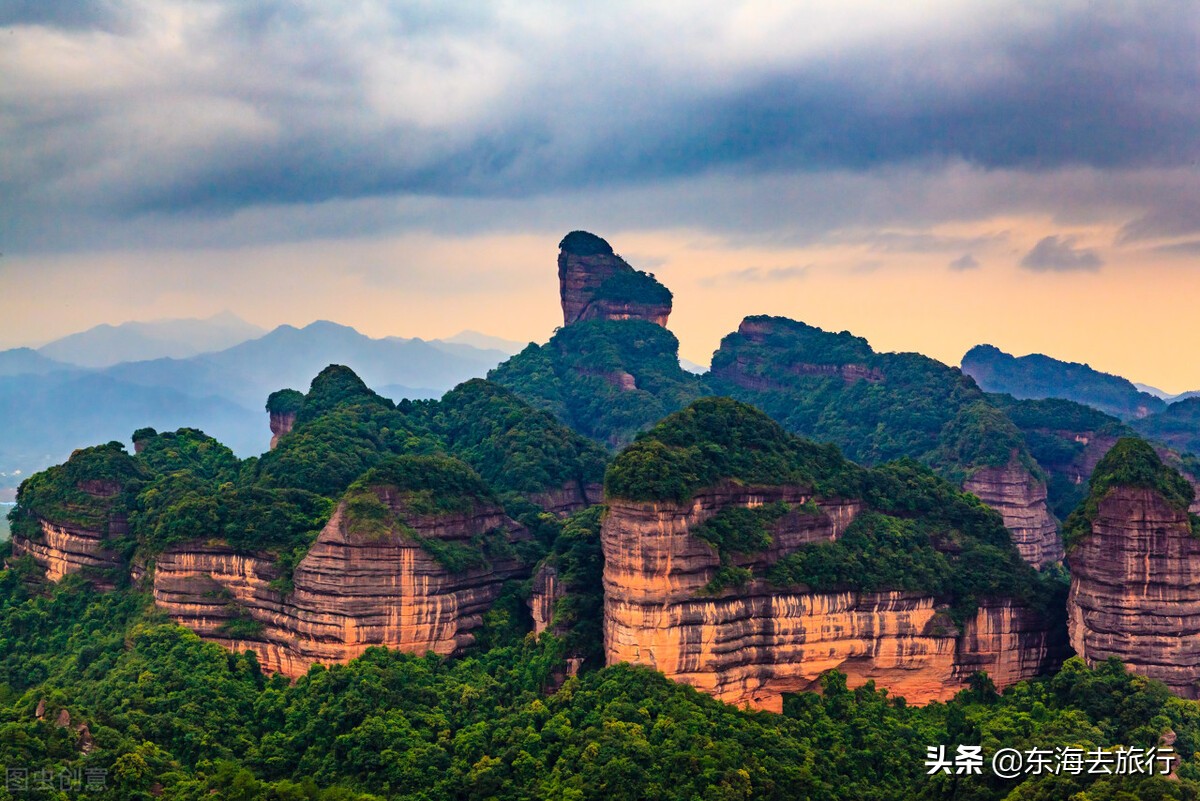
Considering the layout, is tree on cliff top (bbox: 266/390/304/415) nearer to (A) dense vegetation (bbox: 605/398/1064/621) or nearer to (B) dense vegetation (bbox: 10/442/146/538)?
(B) dense vegetation (bbox: 10/442/146/538)

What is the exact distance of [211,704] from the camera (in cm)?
5500

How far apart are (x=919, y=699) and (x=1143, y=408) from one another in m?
93.3

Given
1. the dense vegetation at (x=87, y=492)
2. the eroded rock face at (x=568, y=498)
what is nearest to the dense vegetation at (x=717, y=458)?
the eroded rock face at (x=568, y=498)

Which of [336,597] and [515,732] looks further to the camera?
[336,597]

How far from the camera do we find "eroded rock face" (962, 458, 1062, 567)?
85.7 m

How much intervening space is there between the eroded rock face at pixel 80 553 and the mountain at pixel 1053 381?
99.0 m

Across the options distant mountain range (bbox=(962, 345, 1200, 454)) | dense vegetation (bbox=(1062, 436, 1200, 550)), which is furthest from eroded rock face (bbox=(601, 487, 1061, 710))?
distant mountain range (bbox=(962, 345, 1200, 454))

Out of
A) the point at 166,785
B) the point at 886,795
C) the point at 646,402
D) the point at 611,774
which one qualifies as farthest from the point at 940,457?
the point at 166,785

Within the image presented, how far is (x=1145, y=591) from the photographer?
54.0 metres

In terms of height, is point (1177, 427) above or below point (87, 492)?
above

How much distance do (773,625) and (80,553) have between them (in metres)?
32.4

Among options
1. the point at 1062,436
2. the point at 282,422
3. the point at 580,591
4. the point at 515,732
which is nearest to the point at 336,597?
the point at 580,591

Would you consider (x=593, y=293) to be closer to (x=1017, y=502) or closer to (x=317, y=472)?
(x=1017, y=502)

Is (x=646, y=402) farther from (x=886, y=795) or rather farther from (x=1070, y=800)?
(x=1070, y=800)
